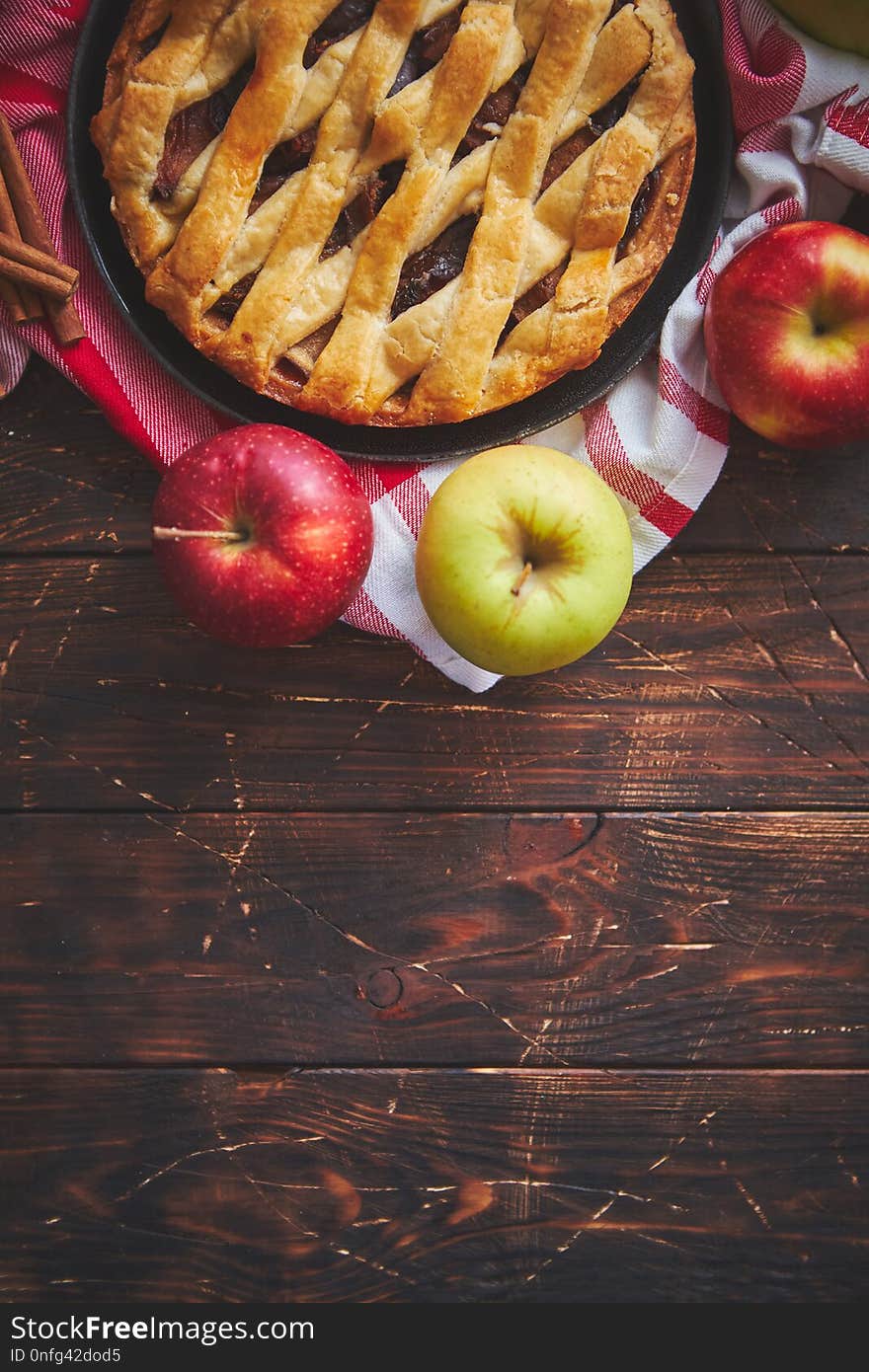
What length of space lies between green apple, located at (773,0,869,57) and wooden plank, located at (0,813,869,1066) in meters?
0.72

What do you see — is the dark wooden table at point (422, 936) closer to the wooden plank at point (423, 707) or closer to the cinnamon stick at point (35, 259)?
the wooden plank at point (423, 707)

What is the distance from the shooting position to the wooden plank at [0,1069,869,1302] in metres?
0.95

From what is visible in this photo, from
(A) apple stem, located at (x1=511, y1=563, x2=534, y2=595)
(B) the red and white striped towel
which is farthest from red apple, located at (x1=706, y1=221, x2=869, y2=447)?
(A) apple stem, located at (x1=511, y1=563, x2=534, y2=595)

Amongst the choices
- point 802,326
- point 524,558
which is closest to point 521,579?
point 524,558

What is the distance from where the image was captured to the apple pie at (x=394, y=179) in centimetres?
83

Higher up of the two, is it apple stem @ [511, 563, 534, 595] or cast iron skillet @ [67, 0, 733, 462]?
cast iron skillet @ [67, 0, 733, 462]

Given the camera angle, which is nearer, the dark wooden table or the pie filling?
the pie filling

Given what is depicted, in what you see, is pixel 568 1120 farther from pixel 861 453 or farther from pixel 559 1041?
pixel 861 453

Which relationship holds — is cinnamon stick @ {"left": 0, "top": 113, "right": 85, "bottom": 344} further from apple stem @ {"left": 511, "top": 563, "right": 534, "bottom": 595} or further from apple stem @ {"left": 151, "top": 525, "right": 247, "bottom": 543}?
apple stem @ {"left": 511, "top": 563, "right": 534, "bottom": 595}

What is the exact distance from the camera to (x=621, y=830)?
0.97 metres

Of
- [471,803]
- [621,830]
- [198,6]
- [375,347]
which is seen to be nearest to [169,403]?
[375,347]

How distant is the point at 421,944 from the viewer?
965 millimetres

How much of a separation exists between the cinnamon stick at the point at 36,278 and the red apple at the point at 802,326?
605 mm

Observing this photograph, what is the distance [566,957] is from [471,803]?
0.60 ft
